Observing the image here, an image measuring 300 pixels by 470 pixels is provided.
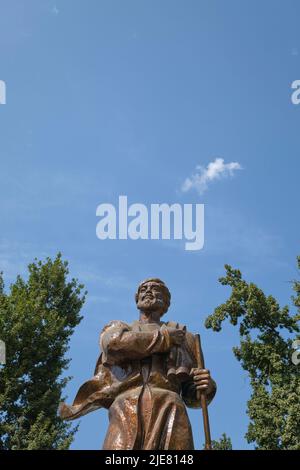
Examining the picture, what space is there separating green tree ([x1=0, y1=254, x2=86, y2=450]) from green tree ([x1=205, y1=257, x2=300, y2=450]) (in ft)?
16.1

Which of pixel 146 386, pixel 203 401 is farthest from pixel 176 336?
pixel 203 401

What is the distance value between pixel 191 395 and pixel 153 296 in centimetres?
113

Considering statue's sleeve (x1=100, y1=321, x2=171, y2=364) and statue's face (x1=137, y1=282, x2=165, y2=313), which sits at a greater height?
statue's face (x1=137, y1=282, x2=165, y2=313)

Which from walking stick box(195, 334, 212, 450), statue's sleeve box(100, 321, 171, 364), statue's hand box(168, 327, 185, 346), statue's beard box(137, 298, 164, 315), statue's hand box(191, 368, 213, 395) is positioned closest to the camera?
walking stick box(195, 334, 212, 450)

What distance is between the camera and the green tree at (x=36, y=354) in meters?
15.3

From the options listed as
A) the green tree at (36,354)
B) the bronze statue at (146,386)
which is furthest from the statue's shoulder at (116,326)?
the green tree at (36,354)

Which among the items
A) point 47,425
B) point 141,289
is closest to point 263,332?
point 47,425

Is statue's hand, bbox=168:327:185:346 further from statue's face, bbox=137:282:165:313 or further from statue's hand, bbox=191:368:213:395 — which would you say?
statue's face, bbox=137:282:165:313

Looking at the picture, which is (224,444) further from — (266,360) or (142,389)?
(142,389)

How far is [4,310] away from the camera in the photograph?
1684 centimetres

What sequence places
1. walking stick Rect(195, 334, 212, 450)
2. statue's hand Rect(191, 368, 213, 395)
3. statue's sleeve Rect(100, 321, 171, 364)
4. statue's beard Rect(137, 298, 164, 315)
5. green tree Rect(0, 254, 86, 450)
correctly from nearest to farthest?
walking stick Rect(195, 334, 212, 450) → statue's hand Rect(191, 368, 213, 395) → statue's sleeve Rect(100, 321, 171, 364) → statue's beard Rect(137, 298, 164, 315) → green tree Rect(0, 254, 86, 450)

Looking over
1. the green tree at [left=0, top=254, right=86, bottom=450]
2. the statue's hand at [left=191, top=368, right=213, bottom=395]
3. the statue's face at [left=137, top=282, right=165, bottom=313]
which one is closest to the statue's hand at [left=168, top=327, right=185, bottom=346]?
the statue's hand at [left=191, top=368, right=213, bottom=395]

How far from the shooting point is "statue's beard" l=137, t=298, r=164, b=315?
6871 mm

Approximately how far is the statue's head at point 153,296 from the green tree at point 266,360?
1095 centimetres
